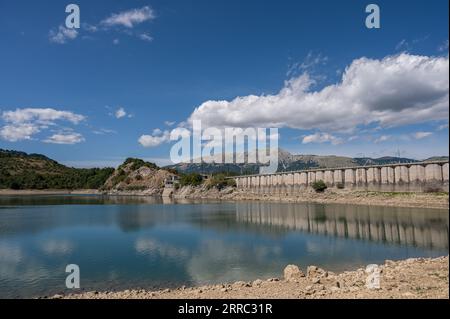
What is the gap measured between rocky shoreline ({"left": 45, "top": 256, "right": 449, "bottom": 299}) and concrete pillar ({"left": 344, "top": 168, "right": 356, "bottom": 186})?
8607 cm

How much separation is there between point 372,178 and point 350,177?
356 inches

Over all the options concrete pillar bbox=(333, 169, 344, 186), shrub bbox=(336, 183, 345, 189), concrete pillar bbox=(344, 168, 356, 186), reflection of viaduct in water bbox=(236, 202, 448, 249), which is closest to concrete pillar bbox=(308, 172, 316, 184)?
concrete pillar bbox=(333, 169, 344, 186)

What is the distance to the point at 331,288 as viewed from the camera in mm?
15289

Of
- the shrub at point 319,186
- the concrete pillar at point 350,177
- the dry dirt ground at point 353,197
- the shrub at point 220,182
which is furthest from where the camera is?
the shrub at point 220,182

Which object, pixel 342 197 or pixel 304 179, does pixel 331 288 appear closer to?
pixel 342 197

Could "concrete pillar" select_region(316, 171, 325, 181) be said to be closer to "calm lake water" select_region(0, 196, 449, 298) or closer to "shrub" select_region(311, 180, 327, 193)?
"shrub" select_region(311, 180, 327, 193)

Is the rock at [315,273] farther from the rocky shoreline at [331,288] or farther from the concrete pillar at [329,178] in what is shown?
the concrete pillar at [329,178]

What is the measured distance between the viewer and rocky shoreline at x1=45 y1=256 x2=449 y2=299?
13.1 m

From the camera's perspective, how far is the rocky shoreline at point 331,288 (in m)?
13.1

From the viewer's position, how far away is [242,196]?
140 metres

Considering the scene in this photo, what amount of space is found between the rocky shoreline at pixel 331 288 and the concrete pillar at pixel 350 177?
86073mm

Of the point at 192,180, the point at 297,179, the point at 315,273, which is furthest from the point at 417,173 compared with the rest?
the point at 192,180

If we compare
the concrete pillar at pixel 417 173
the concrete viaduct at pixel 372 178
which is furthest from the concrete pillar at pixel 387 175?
the concrete pillar at pixel 417 173
